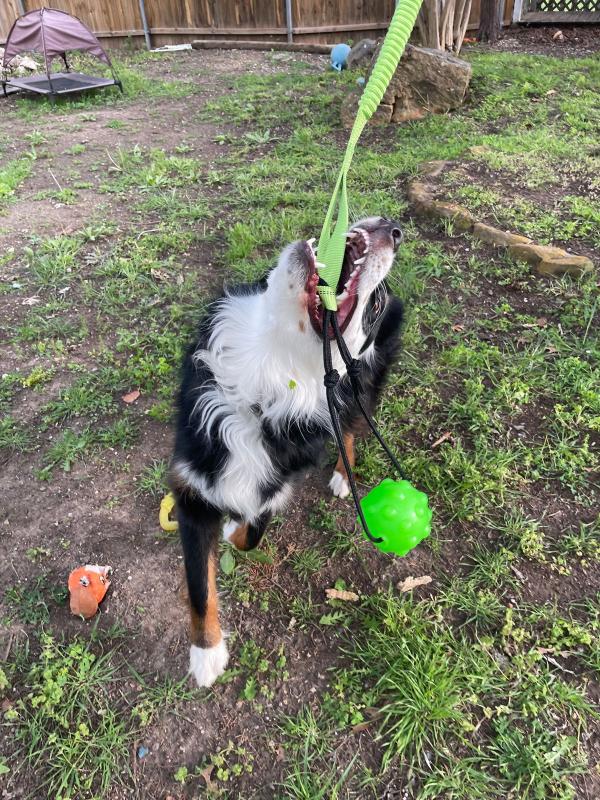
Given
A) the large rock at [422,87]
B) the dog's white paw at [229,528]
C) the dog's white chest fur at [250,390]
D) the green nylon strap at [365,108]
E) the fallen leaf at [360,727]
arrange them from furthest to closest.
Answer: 1. the large rock at [422,87]
2. the dog's white paw at [229,528]
3. the fallen leaf at [360,727]
4. the dog's white chest fur at [250,390]
5. the green nylon strap at [365,108]

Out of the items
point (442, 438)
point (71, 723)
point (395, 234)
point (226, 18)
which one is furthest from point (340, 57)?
point (71, 723)

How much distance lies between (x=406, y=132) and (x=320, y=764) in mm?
5423

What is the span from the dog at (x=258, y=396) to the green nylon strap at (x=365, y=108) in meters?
0.05

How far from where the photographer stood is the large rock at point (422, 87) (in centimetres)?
557

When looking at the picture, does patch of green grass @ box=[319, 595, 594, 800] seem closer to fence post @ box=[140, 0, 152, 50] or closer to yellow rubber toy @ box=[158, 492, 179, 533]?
yellow rubber toy @ box=[158, 492, 179, 533]

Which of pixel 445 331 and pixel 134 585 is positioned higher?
pixel 445 331

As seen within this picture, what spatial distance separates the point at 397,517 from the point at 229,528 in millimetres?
847

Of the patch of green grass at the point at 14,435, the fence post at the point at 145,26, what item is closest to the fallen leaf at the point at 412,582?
the patch of green grass at the point at 14,435

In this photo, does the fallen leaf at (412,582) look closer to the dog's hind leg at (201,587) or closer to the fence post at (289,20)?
the dog's hind leg at (201,587)

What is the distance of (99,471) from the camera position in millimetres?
2709

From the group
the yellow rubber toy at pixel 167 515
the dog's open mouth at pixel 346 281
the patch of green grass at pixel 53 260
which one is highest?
the dog's open mouth at pixel 346 281

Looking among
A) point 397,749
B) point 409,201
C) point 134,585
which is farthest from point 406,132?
point 397,749

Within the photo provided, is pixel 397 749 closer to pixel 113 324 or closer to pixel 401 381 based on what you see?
pixel 401 381

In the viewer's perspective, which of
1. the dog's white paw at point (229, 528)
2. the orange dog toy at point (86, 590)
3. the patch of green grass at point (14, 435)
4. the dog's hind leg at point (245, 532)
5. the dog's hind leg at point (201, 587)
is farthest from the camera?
the patch of green grass at point (14, 435)
